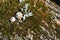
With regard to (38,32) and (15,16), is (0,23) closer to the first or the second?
(15,16)

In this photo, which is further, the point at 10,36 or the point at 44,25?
the point at 44,25

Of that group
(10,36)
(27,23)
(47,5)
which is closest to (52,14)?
(47,5)

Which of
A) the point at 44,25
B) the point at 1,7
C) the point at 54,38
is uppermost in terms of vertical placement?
the point at 1,7

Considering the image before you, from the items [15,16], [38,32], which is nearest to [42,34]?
[38,32]

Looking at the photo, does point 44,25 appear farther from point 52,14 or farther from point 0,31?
point 0,31

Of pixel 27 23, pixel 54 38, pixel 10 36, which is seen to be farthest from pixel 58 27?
pixel 10 36

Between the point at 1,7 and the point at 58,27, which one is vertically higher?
the point at 1,7

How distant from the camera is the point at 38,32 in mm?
6750

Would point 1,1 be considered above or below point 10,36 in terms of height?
above

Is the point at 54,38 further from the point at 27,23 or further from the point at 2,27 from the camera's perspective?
the point at 2,27

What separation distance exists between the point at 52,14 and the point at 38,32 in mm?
784

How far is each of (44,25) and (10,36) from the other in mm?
→ 1111

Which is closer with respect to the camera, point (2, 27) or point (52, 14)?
point (2, 27)

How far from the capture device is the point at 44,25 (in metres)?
6.90
